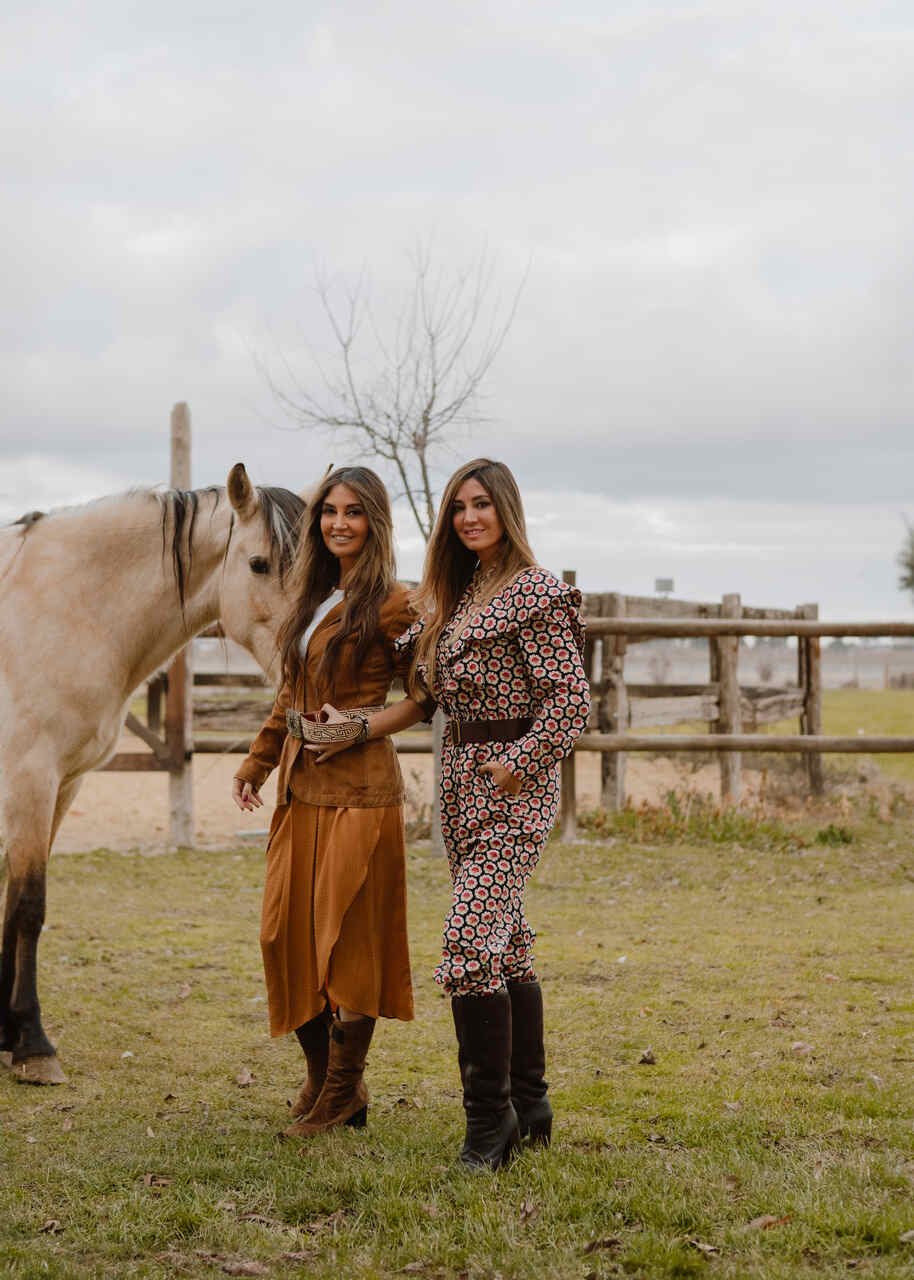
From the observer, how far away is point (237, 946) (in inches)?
229

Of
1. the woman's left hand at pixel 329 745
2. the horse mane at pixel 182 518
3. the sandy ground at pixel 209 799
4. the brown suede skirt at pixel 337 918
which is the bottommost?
the sandy ground at pixel 209 799

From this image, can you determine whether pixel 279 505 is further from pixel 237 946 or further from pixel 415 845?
pixel 415 845

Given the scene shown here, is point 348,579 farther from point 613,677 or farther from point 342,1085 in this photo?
point 613,677

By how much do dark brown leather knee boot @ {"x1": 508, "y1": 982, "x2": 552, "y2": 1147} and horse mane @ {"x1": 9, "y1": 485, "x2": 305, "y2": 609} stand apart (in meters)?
1.64

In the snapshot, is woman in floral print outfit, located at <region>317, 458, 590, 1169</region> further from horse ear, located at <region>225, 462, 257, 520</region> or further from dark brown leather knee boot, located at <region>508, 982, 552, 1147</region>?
horse ear, located at <region>225, 462, 257, 520</region>

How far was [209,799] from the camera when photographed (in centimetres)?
1245

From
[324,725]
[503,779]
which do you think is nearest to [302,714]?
[324,725]

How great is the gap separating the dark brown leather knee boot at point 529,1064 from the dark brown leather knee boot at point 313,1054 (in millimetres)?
538

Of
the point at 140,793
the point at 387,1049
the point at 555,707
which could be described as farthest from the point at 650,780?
the point at 555,707

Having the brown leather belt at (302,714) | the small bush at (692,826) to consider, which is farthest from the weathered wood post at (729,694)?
the brown leather belt at (302,714)

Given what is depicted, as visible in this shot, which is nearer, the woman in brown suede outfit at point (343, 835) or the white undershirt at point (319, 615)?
the woman in brown suede outfit at point (343, 835)

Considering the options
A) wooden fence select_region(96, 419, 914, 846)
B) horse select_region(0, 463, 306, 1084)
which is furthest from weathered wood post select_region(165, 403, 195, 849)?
horse select_region(0, 463, 306, 1084)

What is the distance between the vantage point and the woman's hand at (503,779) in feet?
9.24

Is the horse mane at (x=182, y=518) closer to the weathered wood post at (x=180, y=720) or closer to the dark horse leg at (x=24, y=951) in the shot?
the dark horse leg at (x=24, y=951)
